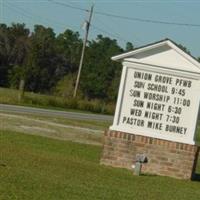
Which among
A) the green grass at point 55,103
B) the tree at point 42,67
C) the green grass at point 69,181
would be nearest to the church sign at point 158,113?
the green grass at point 69,181

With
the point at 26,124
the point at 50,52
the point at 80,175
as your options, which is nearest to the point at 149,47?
the point at 80,175

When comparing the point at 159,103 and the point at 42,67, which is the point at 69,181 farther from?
the point at 42,67

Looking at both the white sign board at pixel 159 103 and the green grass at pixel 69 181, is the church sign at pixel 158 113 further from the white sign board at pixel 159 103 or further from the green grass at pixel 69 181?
the green grass at pixel 69 181

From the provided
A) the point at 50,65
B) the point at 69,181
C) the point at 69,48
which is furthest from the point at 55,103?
the point at 69,48

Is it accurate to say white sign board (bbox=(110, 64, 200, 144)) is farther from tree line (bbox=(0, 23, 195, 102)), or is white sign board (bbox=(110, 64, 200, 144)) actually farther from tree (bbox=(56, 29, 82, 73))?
tree (bbox=(56, 29, 82, 73))

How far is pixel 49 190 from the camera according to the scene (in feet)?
39.9

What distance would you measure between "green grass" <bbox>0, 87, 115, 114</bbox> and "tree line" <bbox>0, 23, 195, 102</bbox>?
1722cm

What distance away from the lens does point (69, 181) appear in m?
13.8

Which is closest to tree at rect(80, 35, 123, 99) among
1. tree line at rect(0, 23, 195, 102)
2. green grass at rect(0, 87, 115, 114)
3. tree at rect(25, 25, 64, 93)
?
tree line at rect(0, 23, 195, 102)

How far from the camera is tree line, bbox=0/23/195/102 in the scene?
305 ft

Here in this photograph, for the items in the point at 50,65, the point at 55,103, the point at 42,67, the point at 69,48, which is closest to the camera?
the point at 55,103

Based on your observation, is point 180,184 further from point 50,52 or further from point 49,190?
point 50,52

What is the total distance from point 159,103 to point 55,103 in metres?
43.3

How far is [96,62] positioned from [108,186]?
97.0m
